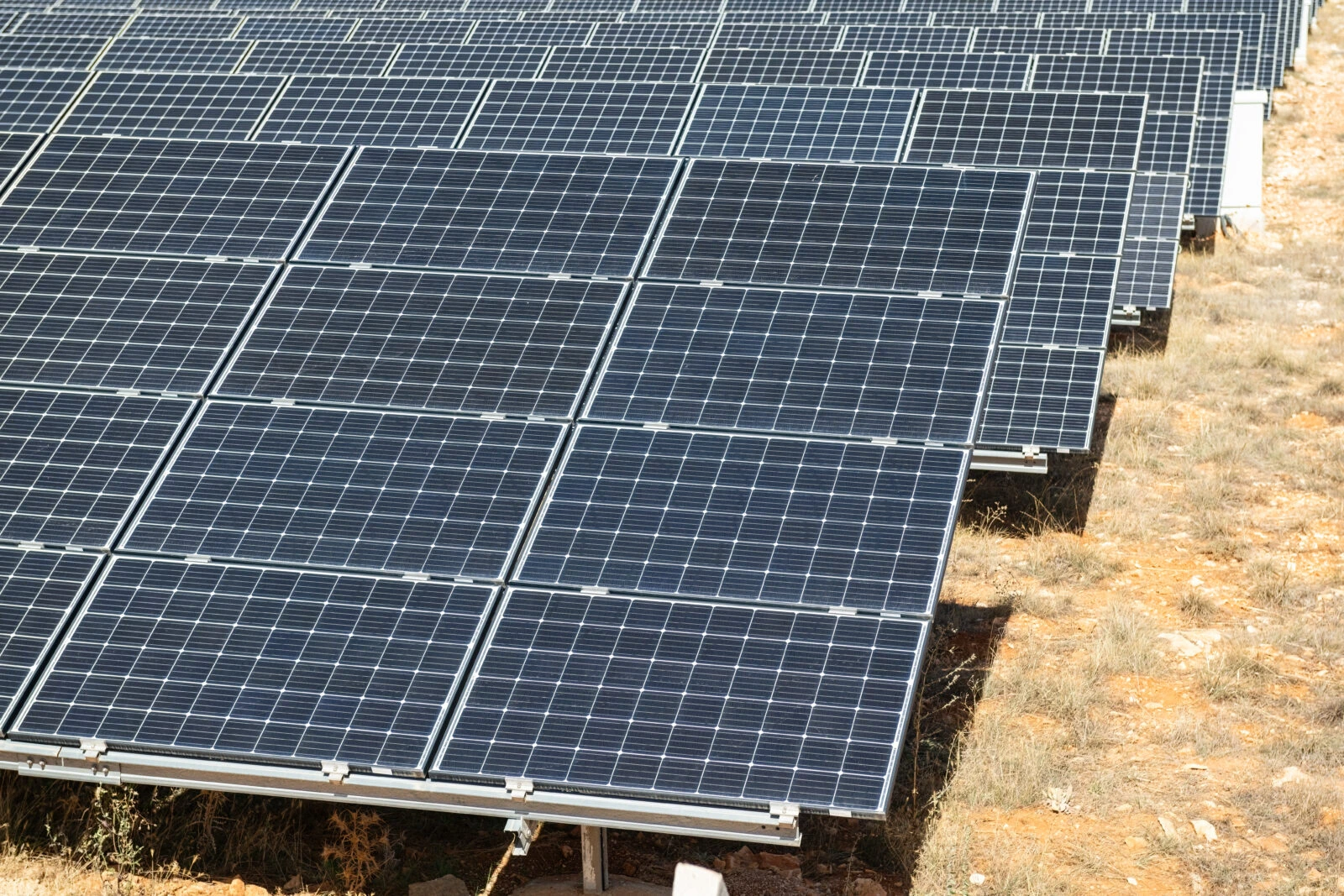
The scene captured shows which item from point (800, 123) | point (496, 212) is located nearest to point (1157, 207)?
point (800, 123)

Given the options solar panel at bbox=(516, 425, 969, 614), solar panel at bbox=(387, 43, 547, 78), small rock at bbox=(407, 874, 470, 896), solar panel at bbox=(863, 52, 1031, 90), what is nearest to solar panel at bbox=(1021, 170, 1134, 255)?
solar panel at bbox=(863, 52, 1031, 90)

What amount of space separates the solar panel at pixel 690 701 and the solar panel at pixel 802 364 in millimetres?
1789

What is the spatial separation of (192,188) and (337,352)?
3.09 m

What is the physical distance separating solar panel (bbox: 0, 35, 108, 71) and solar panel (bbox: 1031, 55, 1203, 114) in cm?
1654

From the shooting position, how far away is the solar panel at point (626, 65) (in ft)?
76.4

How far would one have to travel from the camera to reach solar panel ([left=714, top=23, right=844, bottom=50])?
27.6 meters

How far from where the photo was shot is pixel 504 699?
899 cm

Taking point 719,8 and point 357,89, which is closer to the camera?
point 357,89

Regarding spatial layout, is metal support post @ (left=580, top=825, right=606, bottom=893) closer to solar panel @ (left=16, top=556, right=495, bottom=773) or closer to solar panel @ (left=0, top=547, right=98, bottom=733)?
solar panel @ (left=16, top=556, right=495, bottom=773)

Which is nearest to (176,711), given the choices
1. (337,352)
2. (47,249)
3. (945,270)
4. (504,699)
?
(504,699)

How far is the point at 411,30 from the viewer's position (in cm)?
3173

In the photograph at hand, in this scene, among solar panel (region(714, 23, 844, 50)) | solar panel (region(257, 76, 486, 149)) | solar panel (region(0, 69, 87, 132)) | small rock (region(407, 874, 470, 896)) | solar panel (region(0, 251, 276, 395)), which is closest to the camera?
small rock (region(407, 874, 470, 896))

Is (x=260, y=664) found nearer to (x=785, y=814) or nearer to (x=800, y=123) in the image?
(x=785, y=814)

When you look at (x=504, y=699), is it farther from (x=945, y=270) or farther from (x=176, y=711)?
(x=945, y=270)
